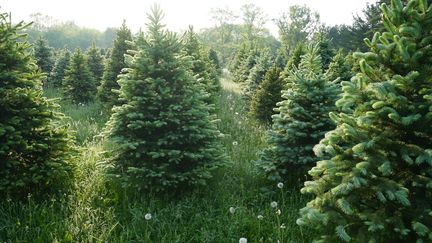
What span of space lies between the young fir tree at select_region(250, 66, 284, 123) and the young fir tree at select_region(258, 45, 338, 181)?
470 cm

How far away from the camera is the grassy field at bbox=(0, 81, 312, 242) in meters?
4.31

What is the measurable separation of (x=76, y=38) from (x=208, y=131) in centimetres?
10426

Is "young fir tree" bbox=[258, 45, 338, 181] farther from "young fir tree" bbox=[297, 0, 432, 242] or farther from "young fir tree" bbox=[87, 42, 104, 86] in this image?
"young fir tree" bbox=[87, 42, 104, 86]

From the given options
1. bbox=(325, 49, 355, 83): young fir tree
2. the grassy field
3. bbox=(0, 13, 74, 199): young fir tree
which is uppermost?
bbox=(325, 49, 355, 83): young fir tree

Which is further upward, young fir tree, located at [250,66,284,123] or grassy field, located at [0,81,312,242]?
young fir tree, located at [250,66,284,123]

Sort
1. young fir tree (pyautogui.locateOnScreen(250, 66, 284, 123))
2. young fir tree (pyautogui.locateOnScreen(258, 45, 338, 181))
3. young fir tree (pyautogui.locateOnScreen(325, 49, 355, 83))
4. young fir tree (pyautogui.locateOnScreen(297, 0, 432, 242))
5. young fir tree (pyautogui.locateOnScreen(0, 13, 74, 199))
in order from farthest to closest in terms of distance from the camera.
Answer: young fir tree (pyautogui.locateOnScreen(325, 49, 355, 83))
young fir tree (pyautogui.locateOnScreen(250, 66, 284, 123))
young fir tree (pyautogui.locateOnScreen(258, 45, 338, 181))
young fir tree (pyautogui.locateOnScreen(0, 13, 74, 199))
young fir tree (pyautogui.locateOnScreen(297, 0, 432, 242))

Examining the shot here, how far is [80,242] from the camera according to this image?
4.23 m

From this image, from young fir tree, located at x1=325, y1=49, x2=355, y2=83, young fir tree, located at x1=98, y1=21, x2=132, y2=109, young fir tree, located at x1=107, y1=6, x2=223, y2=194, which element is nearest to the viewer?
young fir tree, located at x1=107, y1=6, x2=223, y2=194

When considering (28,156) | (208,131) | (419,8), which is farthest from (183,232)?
(419,8)

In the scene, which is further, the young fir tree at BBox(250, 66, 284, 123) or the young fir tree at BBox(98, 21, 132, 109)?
the young fir tree at BBox(98, 21, 132, 109)

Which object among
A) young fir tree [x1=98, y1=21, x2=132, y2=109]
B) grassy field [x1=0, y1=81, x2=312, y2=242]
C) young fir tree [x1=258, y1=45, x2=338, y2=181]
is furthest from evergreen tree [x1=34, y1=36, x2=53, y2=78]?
young fir tree [x1=258, y1=45, x2=338, y2=181]

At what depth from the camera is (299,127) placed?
588 cm

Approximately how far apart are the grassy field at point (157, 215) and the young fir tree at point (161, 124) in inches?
13.2

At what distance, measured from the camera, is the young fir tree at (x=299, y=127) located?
5883 millimetres
